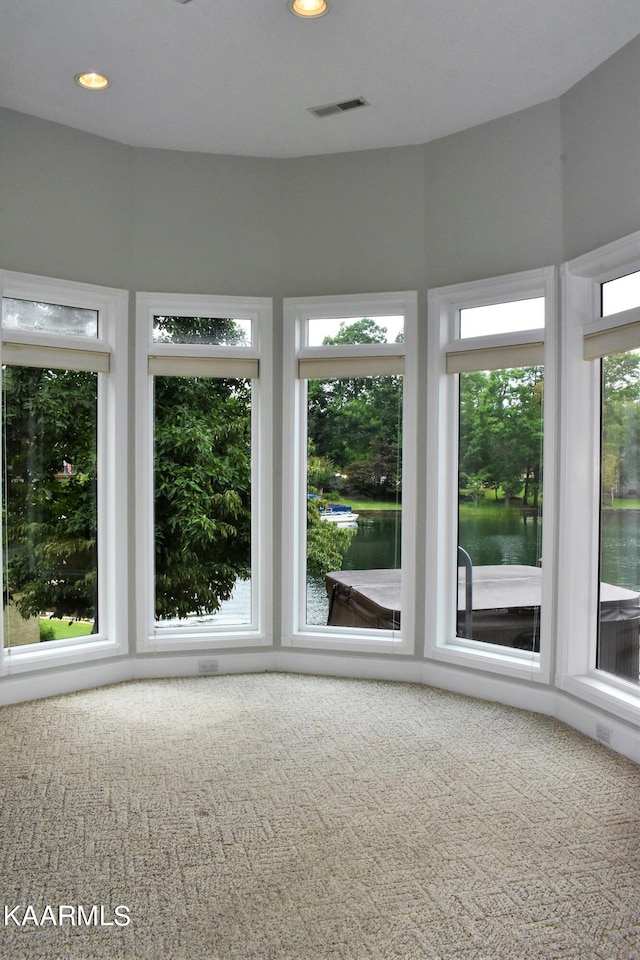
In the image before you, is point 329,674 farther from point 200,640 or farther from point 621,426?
point 621,426

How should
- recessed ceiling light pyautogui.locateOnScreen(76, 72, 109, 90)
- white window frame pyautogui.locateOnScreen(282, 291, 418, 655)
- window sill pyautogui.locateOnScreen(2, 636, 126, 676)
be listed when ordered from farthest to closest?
1. white window frame pyautogui.locateOnScreen(282, 291, 418, 655)
2. window sill pyautogui.locateOnScreen(2, 636, 126, 676)
3. recessed ceiling light pyautogui.locateOnScreen(76, 72, 109, 90)

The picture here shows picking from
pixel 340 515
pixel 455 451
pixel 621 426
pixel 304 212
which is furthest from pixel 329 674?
pixel 304 212

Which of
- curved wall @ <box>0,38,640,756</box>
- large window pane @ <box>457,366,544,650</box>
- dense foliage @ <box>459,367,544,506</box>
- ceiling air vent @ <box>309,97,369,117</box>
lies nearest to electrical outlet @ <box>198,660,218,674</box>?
curved wall @ <box>0,38,640,756</box>

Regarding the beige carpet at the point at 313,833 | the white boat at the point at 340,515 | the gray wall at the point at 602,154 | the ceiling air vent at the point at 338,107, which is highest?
the ceiling air vent at the point at 338,107

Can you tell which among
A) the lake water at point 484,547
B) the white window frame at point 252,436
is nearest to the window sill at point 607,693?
the lake water at point 484,547

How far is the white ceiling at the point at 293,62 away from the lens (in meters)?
3.12

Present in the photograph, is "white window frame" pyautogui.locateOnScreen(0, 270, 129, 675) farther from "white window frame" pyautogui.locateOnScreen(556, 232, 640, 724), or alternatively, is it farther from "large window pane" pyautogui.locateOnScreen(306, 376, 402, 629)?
"white window frame" pyautogui.locateOnScreen(556, 232, 640, 724)

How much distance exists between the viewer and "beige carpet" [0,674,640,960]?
217 centimetres

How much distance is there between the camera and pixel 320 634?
4.70 metres

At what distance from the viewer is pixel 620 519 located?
3611 mm

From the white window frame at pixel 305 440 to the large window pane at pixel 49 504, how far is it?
3.93 ft

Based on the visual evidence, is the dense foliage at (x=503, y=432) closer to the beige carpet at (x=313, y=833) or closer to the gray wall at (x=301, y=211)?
the gray wall at (x=301, y=211)

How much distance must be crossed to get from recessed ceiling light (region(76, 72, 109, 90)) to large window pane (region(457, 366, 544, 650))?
247 cm

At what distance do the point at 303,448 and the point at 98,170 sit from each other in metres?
2.06
